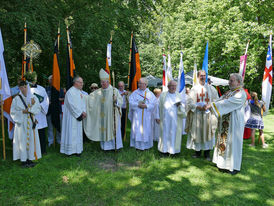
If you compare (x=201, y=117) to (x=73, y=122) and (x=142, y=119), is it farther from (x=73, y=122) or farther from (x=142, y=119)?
(x=73, y=122)

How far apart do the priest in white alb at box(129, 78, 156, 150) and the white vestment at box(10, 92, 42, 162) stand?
2660mm

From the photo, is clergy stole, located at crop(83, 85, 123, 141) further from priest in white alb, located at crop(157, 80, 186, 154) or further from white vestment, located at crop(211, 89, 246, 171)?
white vestment, located at crop(211, 89, 246, 171)

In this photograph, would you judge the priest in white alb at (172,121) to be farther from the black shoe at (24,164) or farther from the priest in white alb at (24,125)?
the black shoe at (24,164)

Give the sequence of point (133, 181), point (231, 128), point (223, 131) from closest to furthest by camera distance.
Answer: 1. point (133, 181)
2. point (231, 128)
3. point (223, 131)

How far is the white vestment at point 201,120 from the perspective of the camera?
539 centimetres

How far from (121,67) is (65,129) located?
269 inches

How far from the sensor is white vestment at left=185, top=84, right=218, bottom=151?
5.39 meters

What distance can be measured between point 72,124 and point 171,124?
2659 millimetres

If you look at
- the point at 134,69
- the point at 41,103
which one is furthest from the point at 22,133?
the point at 134,69

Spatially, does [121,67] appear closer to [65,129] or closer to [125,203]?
[65,129]

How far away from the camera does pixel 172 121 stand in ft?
18.6

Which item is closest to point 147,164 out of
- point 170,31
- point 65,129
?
point 65,129

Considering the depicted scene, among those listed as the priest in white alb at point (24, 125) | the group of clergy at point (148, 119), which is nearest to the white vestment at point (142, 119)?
the group of clergy at point (148, 119)

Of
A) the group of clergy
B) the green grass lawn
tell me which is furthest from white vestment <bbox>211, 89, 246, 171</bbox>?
the green grass lawn
